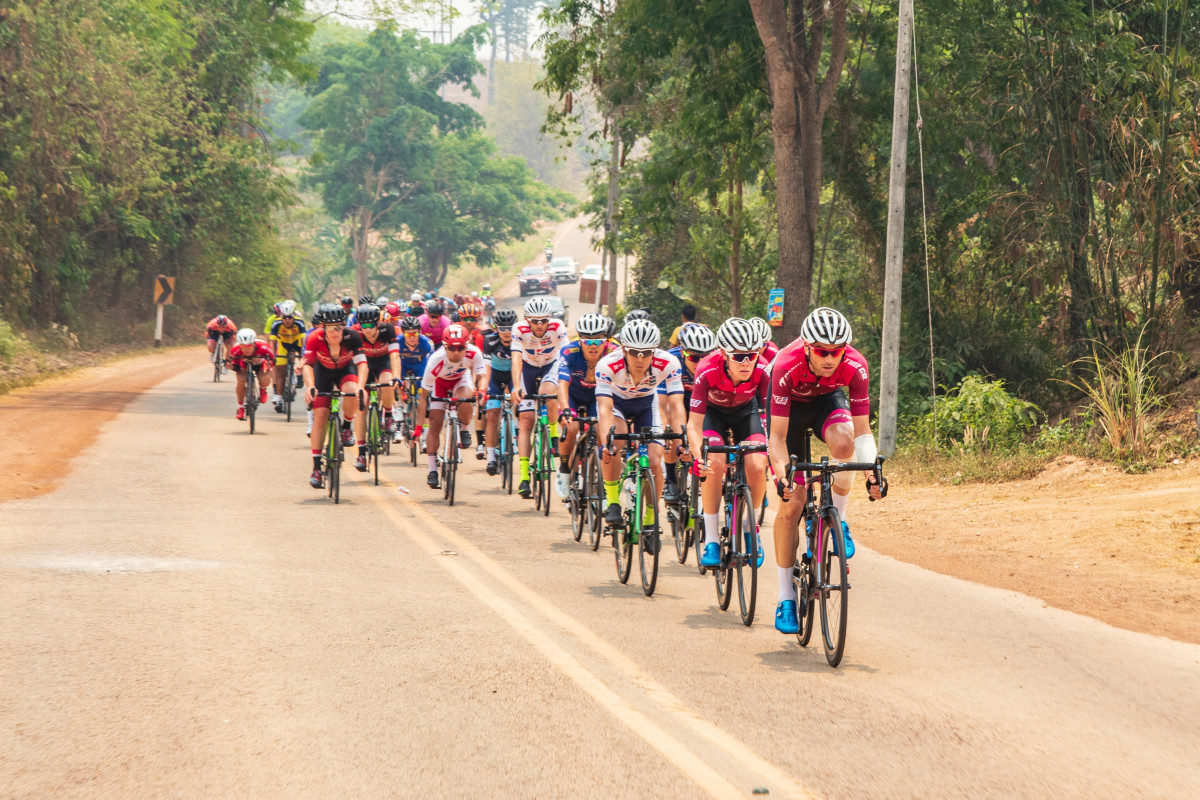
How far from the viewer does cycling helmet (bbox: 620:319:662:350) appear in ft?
32.1

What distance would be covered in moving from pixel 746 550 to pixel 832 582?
123 cm

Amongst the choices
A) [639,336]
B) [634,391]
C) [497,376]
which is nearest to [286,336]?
[497,376]

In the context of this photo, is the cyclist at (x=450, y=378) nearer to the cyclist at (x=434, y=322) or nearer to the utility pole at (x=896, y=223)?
the cyclist at (x=434, y=322)

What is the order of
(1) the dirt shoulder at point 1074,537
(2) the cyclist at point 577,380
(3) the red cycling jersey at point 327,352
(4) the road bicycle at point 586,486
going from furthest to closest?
(3) the red cycling jersey at point 327,352 → (2) the cyclist at point 577,380 → (4) the road bicycle at point 586,486 → (1) the dirt shoulder at point 1074,537

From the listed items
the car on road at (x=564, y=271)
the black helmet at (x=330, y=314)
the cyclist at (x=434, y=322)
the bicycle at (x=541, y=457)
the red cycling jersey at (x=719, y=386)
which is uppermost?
the car on road at (x=564, y=271)

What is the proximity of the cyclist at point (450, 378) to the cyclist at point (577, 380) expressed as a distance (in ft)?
7.43

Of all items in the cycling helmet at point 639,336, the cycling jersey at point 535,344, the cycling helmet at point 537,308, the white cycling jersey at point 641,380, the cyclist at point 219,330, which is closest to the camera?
the cycling helmet at point 639,336

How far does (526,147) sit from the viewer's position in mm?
155500

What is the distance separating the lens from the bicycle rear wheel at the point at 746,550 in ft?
26.4

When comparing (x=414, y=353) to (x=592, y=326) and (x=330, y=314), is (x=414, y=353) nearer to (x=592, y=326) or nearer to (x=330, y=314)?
(x=330, y=314)

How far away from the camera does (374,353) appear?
1509cm

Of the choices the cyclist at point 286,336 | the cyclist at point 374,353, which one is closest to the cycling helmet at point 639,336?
the cyclist at point 374,353

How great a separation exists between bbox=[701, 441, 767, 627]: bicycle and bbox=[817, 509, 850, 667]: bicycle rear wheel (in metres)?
0.87

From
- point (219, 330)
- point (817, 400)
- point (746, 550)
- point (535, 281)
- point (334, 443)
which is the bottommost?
point (746, 550)
